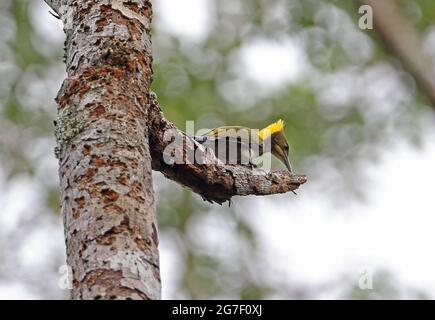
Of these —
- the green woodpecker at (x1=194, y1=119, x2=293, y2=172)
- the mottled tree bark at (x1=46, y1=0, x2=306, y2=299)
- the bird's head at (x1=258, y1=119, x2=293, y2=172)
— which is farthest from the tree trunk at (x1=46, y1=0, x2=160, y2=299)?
the bird's head at (x1=258, y1=119, x2=293, y2=172)

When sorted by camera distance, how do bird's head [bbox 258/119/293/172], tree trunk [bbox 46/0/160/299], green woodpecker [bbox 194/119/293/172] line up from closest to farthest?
tree trunk [bbox 46/0/160/299] → green woodpecker [bbox 194/119/293/172] → bird's head [bbox 258/119/293/172]

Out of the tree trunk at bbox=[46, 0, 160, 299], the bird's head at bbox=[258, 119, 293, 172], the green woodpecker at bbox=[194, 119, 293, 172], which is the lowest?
the tree trunk at bbox=[46, 0, 160, 299]

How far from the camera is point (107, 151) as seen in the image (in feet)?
5.63

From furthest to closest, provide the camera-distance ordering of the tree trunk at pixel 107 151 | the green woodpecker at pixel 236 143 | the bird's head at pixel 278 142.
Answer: the bird's head at pixel 278 142
the green woodpecker at pixel 236 143
the tree trunk at pixel 107 151

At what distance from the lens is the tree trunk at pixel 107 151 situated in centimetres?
151

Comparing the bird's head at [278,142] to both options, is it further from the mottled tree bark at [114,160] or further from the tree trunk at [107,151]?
the tree trunk at [107,151]

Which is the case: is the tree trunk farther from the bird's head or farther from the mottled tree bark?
the bird's head

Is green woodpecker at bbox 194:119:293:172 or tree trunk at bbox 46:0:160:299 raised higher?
green woodpecker at bbox 194:119:293:172

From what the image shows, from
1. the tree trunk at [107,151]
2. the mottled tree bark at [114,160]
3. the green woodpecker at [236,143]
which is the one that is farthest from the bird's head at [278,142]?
the tree trunk at [107,151]

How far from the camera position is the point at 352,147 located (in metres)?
7.33

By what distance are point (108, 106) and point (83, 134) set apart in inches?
3.9

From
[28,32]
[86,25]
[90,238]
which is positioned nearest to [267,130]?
[86,25]

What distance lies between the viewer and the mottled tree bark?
4.99 feet

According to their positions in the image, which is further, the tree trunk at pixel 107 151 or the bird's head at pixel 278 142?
the bird's head at pixel 278 142
